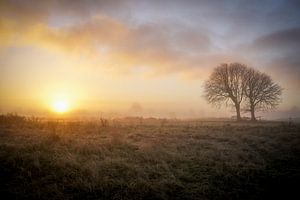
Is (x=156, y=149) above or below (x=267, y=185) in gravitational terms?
above

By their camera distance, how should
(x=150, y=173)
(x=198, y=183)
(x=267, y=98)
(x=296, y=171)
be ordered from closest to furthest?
(x=198, y=183)
(x=150, y=173)
(x=296, y=171)
(x=267, y=98)

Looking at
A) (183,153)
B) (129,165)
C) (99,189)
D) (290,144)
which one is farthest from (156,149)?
(290,144)

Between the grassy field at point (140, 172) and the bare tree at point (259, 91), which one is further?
the bare tree at point (259, 91)

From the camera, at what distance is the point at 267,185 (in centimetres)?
959

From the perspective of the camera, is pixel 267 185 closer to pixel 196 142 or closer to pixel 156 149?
pixel 156 149

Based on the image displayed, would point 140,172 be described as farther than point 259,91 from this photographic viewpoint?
No

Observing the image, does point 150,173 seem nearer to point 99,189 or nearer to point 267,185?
point 99,189

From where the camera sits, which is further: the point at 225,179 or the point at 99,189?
the point at 225,179

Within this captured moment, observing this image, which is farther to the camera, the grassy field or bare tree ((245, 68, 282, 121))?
bare tree ((245, 68, 282, 121))

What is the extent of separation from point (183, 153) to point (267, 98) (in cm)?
4355

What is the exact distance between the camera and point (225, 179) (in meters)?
10.1

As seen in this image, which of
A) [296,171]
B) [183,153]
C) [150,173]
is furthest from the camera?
[183,153]

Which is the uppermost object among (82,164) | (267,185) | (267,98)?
(267,98)

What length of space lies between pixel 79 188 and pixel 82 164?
7.14 ft
